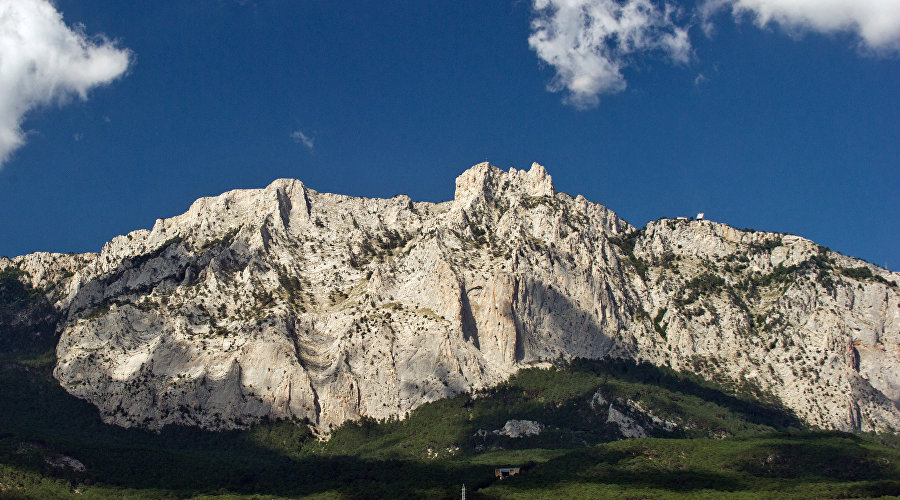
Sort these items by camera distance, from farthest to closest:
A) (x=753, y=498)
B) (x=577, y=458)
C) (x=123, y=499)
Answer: (x=577, y=458)
(x=123, y=499)
(x=753, y=498)

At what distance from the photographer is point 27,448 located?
7426 inches

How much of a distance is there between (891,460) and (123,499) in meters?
138

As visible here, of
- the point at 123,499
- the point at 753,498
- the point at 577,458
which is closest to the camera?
the point at 753,498

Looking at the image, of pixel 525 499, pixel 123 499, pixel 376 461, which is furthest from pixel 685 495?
pixel 123 499

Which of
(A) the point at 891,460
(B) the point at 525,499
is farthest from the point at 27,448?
(A) the point at 891,460

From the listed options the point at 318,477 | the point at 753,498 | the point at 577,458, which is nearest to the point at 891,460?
the point at 753,498

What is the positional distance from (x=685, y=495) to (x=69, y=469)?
360 feet

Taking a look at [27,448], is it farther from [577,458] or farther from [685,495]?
[685,495]

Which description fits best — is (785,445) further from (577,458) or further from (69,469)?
(69,469)

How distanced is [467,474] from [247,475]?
42.9 metres

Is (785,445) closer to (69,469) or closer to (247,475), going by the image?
(247,475)

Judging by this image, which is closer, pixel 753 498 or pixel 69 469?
pixel 753 498

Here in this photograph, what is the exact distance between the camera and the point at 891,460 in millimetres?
184625

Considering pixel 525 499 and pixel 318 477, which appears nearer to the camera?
pixel 525 499
